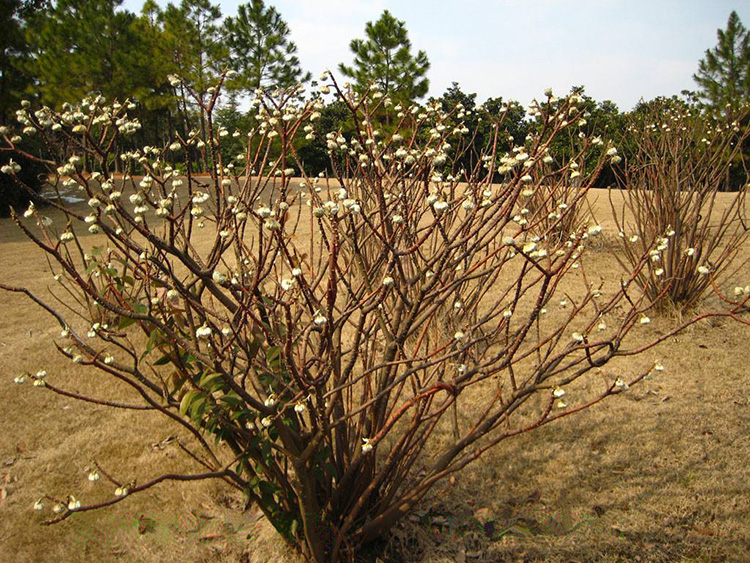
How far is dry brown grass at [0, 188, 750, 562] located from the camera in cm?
235

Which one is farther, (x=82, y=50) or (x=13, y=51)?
(x=82, y=50)

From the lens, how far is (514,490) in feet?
9.03

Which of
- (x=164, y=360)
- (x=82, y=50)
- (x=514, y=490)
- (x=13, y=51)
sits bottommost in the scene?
(x=514, y=490)

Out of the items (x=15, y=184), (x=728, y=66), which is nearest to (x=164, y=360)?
(x=15, y=184)

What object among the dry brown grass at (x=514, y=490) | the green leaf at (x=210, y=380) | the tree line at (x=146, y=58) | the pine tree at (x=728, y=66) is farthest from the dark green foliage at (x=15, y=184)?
the pine tree at (x=728, y=66)

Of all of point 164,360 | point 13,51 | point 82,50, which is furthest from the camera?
point 82,50

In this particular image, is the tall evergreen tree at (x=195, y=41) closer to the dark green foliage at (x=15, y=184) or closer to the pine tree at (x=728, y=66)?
the dark green foliage at (x=15, y=184)

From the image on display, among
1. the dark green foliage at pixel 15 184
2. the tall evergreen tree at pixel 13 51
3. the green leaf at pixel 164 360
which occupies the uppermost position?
the tall evergreen tree at pixel 13 51

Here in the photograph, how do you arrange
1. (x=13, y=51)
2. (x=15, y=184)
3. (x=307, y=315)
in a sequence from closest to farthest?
(x=307, y=315)
(x=15, y=184)
(x=13, y=51)

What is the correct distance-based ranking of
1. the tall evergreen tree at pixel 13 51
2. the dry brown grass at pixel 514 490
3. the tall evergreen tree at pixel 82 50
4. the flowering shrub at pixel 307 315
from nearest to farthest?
the flowering shrub at pixel 307 315 → the dry brown grass at pixel 514 490 → the tall evergreen tree at pixel 13 51 → the tall evergreen tree at pixel 82 50

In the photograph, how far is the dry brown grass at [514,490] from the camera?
7.72 feet

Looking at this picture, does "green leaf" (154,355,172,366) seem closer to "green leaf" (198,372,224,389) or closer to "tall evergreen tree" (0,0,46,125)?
"green leaf" (198,372,224,389)

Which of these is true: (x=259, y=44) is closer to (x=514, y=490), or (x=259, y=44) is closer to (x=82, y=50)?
(x=82, y=50)

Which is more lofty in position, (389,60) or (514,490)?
(389,60)
